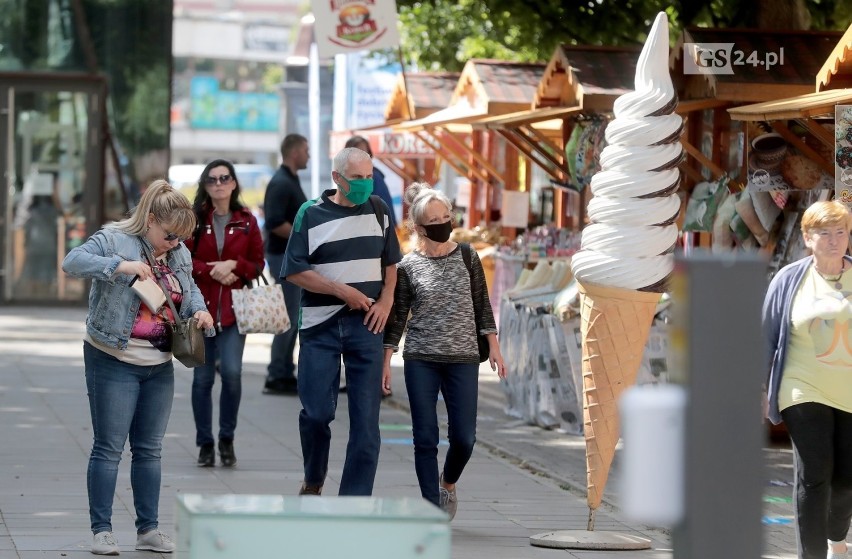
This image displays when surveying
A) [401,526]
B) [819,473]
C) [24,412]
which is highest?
[401,526]

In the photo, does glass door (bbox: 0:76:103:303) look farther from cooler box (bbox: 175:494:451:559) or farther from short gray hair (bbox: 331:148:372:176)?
cooler box (bbox: 175:494:451:559)

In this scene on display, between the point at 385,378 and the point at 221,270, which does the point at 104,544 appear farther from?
the point at 221,270

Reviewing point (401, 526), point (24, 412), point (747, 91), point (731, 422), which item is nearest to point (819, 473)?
point (401, 526)

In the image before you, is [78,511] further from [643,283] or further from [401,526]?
[401,526]

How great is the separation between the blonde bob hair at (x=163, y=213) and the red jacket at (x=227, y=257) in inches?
95.2

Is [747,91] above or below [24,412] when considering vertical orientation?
above

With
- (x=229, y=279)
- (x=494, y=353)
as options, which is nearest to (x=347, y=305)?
(x=494, y=353)

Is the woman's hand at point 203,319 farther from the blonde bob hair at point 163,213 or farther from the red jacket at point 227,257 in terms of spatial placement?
the red jacket at point 227,257

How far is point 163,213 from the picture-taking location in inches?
260

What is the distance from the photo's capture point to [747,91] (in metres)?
10.5

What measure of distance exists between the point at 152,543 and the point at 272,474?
7.87 feet

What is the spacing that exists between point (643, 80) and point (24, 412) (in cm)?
630

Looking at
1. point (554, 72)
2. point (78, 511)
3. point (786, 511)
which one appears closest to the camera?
point (78, 511)

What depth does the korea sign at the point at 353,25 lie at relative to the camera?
14391 mm
